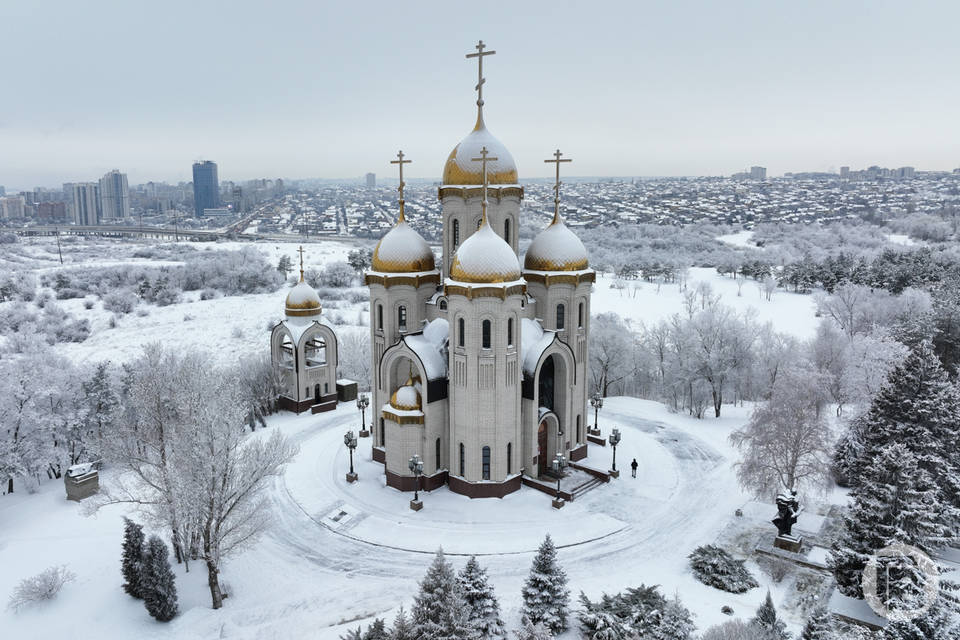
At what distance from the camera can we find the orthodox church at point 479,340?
22.7 m

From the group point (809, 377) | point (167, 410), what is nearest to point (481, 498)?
point (167, 410)

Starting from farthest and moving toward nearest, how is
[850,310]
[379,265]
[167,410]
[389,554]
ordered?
[850,310]
[379,265]
[167,410]
[389,554]

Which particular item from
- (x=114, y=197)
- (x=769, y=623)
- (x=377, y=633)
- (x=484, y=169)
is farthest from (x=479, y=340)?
(x=114, y=197)

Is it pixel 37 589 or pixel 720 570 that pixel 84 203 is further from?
pixel 720 570

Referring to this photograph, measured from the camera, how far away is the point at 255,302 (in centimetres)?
6306

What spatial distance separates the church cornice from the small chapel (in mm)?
12416

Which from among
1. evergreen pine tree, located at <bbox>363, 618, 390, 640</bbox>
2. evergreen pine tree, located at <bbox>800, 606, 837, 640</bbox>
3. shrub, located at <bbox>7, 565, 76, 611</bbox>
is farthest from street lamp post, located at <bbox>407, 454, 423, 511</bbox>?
evergreen pine tree, located at <bbox>800, 606, 837, 640</bbox>

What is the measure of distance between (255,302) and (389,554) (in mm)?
47987

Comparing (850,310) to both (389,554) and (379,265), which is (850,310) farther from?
(389,554)

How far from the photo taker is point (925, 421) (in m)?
18.6

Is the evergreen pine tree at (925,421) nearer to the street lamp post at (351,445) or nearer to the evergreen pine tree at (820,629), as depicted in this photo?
the evergreen pine tree at (820,629)

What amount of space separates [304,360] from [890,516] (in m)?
27.2

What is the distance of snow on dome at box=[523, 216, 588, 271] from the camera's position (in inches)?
997

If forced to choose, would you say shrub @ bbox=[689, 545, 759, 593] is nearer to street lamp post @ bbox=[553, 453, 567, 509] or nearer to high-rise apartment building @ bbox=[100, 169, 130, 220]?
street lamp post @ bbox=[553, 453, 567, 509]
